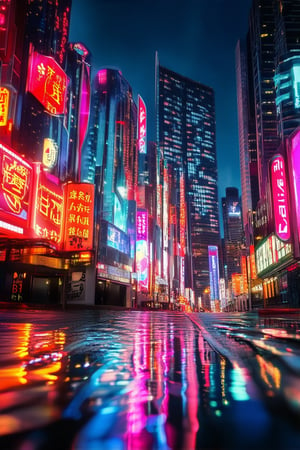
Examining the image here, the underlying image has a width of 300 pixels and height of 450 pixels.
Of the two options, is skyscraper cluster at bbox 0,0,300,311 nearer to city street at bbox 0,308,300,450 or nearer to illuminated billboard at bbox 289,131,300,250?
illuminated billboard at bbox 289,131,300,250

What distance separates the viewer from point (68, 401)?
1.16 meters

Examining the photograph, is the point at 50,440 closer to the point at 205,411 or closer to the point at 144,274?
the point at 205,411

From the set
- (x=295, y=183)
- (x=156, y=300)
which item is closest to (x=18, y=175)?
(x=295, y=183)

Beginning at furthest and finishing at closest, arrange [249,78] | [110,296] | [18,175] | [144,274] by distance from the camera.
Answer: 1. [249,78]
2. [144,274]
3. [110,296]
4. [18,175]

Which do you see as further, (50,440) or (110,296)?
(110,296)

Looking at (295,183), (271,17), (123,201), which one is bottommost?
(295,183)

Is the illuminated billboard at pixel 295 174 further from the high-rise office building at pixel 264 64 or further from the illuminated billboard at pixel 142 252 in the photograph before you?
the high-rise office building at pixel 264 64

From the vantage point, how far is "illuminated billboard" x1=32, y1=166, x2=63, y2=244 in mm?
25206

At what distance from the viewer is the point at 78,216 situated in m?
30.6

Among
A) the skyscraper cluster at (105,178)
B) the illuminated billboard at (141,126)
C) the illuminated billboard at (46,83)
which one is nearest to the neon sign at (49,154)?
the skyscraper cluster at (105,178)

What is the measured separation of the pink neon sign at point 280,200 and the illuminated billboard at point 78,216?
57.0 ft

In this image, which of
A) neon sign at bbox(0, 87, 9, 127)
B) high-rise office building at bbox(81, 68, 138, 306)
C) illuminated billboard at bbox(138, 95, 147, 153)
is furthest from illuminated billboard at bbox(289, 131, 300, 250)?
illuminated billboard at bbox(138, 95, 147, 153)

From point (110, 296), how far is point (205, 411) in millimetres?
48466

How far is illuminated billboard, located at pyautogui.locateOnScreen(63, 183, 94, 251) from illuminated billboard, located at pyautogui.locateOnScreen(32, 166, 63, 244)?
2.64ft
